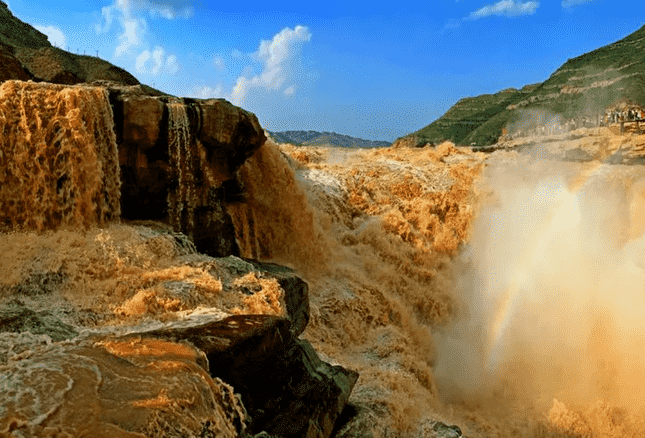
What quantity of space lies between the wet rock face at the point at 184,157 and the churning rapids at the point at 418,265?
117 mm

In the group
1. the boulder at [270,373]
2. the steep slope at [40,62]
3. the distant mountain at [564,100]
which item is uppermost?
the distant mountain at [564,100]

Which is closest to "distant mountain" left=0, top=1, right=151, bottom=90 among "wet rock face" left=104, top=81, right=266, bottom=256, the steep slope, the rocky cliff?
the steep slope

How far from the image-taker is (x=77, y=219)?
7.50 m

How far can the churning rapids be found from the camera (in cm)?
640

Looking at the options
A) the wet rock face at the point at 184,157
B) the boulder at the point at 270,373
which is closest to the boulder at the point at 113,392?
the boulder at the point at 270,373

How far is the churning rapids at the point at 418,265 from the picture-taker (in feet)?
21.0

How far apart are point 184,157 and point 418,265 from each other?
245 inches

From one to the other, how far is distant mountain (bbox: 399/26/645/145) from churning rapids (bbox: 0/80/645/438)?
4250cm

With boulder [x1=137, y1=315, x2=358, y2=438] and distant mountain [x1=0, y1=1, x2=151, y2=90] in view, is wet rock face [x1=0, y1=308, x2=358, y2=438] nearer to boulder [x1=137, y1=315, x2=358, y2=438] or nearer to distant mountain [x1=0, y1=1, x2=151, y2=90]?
boulder [x1=137, y1=315, x2=358, y2=438]

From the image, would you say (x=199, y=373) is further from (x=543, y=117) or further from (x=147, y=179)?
(x=543, y=117)

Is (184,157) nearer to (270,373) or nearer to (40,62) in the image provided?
(270,373)

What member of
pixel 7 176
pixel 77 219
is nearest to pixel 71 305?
pixel 77 219

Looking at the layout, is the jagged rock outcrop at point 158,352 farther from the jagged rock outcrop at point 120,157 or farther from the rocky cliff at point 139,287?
the jagged rock outcrop at point 120,157

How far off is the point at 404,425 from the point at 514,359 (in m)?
4.67
